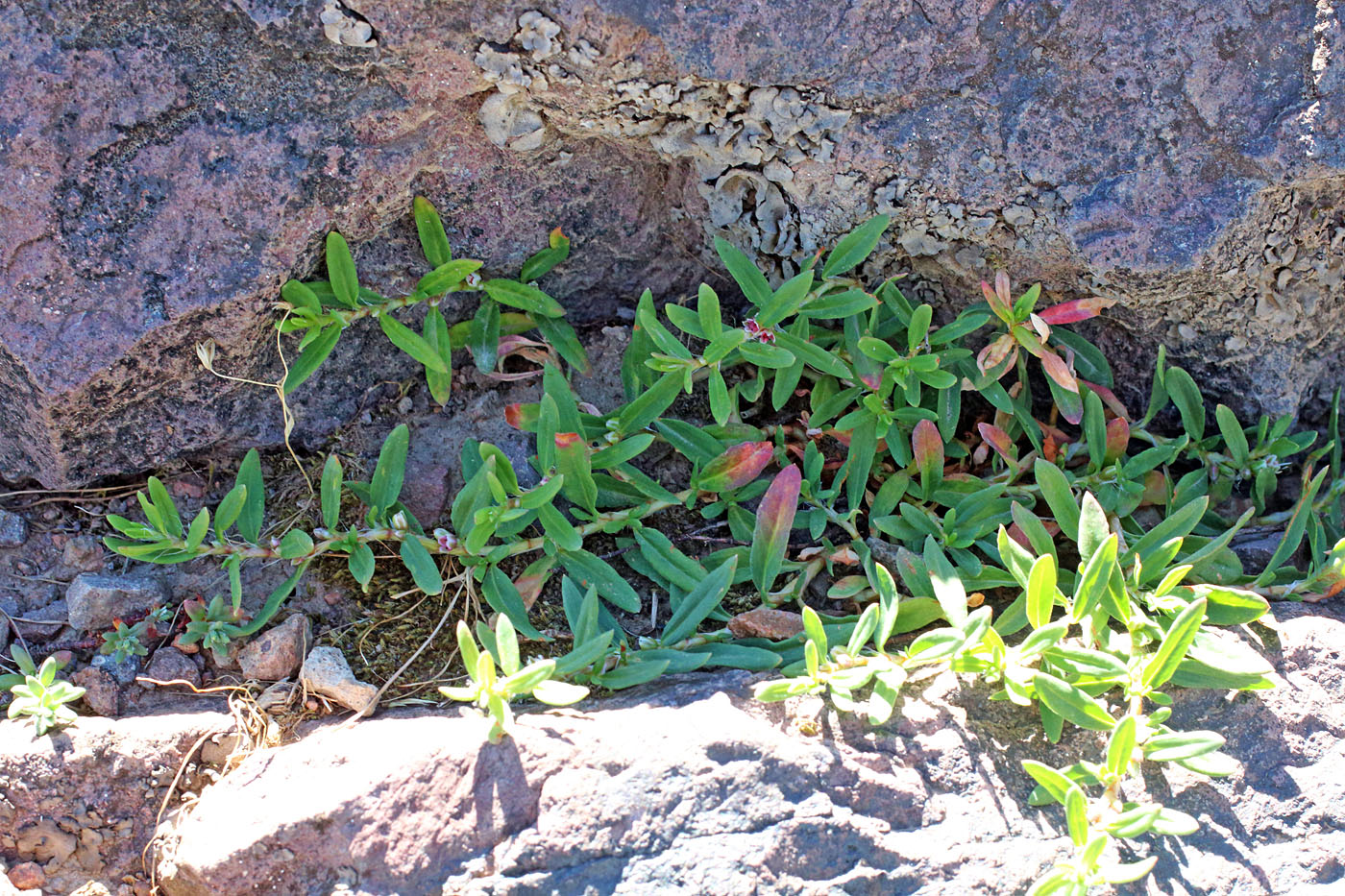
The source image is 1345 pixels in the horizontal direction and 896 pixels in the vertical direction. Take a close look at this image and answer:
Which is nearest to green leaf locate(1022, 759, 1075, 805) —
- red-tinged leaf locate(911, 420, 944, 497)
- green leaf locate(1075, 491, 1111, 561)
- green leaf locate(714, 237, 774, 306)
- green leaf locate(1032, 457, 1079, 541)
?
green leaf locate(1075, 491, 1111, 561)

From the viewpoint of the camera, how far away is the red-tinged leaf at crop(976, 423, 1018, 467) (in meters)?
2.49

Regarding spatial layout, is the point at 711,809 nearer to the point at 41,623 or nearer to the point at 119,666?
the point at 119,666

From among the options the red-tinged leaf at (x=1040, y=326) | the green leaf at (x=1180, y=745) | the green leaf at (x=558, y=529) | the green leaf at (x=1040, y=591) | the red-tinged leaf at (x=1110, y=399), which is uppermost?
the red-tinged leaf at (x=1040, y=326)

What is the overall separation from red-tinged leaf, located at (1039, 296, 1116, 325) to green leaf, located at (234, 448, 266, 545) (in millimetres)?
1867

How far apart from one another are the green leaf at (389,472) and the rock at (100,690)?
25.3 inches

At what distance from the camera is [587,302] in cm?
279

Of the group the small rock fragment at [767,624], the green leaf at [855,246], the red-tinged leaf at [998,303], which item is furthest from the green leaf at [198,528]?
the red-tinged leaf at [998,303]

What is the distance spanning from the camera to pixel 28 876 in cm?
196

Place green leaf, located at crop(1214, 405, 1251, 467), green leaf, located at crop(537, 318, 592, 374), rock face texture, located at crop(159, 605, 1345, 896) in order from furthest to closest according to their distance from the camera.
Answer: green leaf, located at crop(537, 318, 592, 374), green leaf, located at crop(1214, 405, 1251, 467), rock face texture, located at crop(159, 605, 1345, 896)

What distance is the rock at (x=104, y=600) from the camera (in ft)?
7.60

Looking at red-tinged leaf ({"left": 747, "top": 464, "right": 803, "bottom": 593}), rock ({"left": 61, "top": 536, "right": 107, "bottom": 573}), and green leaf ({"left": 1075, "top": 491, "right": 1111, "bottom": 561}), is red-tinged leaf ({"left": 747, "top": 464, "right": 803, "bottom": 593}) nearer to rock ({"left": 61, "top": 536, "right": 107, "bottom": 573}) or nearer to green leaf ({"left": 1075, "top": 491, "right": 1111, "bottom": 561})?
green leaf ({"left": 1075, "top": 491, "right": 1111, "bottom": 561})

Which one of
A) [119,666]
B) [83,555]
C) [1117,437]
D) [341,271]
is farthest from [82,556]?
[1117,437]

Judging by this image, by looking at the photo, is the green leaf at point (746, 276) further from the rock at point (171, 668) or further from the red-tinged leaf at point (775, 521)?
the rock at point (171, 668)

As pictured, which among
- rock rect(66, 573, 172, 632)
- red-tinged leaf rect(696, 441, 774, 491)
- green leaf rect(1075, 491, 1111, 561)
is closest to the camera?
green leaf rect(1075, 491, 1111, 561)
